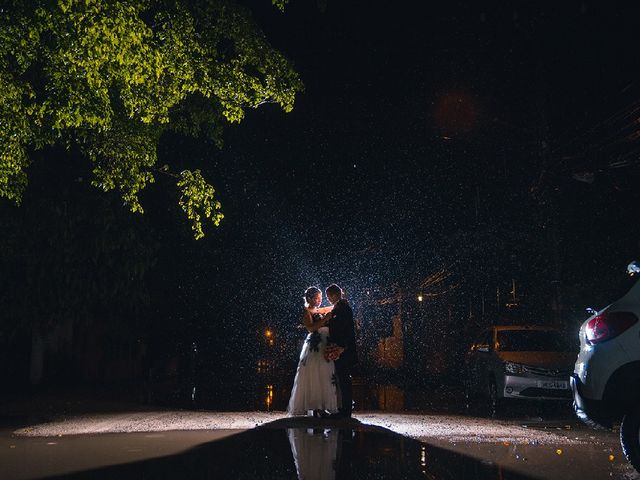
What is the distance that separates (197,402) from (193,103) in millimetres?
6439

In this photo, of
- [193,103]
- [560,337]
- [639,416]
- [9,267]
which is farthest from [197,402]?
[639,416]

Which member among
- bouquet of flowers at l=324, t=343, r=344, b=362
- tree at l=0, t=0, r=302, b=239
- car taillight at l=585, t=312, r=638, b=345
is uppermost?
tree at l=0, t=0, r=302, b=239

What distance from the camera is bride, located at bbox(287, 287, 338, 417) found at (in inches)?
390

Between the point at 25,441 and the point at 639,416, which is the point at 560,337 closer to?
the point at 639,416

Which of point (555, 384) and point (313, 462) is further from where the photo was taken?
point (555, 384)

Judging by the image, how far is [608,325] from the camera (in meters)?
→ 6.10

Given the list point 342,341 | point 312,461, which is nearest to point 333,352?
point 342,341

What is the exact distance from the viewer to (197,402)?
14.7 m

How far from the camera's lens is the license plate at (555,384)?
42.7 ft

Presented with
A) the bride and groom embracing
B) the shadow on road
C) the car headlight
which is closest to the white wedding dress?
the bride and groom embracing

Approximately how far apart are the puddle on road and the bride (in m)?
1.81

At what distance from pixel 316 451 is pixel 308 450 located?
104 mm

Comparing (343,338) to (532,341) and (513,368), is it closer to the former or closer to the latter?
(513,368)

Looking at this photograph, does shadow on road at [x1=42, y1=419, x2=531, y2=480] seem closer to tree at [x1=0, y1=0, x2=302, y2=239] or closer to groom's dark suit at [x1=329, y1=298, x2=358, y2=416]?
groom's dark suit at [x1=329, y1=298, x2=358, y2=416]
